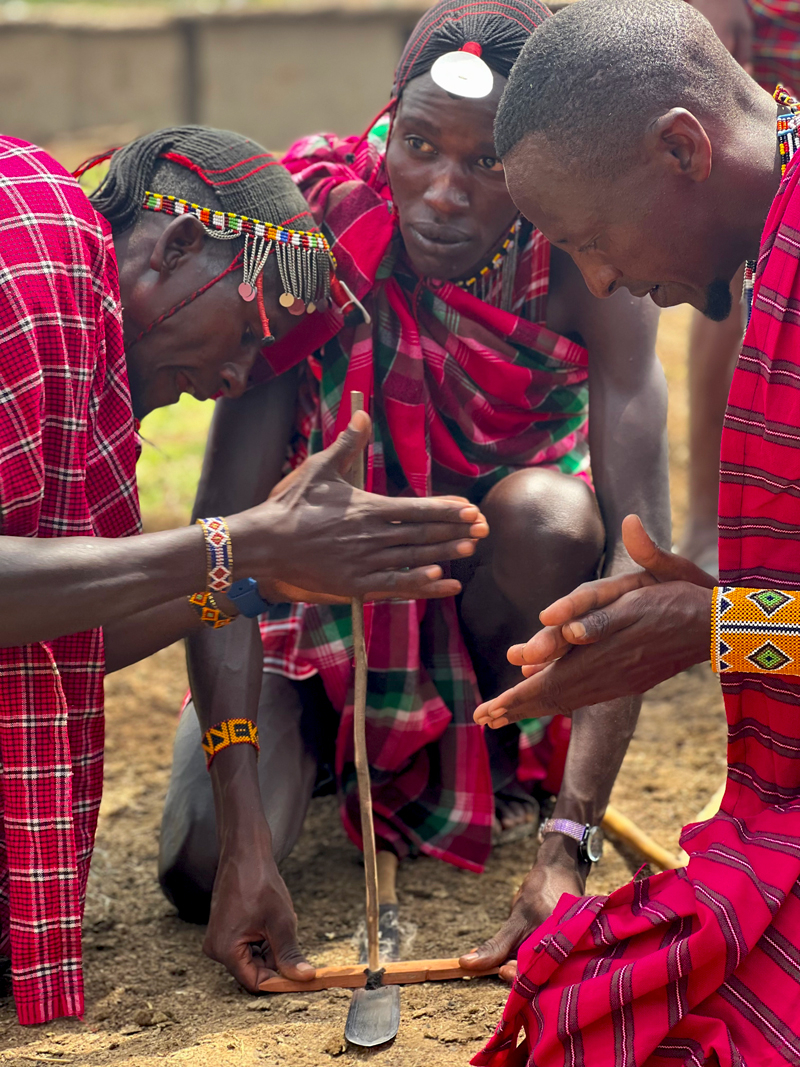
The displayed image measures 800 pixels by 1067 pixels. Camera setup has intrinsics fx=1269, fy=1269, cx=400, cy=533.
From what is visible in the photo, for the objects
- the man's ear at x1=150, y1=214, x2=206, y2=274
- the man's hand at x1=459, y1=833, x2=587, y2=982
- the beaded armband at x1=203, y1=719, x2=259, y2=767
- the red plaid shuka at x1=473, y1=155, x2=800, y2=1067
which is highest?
the man's ear at x1=150, y1=214, x2=206, y2=274

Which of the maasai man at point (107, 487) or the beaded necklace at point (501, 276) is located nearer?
the maasai man at point (107, 487)

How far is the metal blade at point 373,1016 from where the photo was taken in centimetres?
205

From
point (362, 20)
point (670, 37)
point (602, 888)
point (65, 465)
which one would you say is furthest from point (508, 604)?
point (362, 20)

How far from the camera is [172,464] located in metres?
5.50

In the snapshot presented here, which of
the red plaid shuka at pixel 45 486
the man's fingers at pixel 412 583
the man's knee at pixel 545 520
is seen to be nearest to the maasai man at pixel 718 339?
the man's knee at pixel 545 520

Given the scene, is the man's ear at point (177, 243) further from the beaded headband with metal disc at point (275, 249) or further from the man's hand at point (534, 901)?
the man's hand at point (534, 901)

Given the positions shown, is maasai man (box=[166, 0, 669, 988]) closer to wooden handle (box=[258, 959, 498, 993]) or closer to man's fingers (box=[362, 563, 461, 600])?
wooden handle (box=[258, 959, 498, 993])

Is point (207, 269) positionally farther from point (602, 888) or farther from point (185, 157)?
point (602, 888)

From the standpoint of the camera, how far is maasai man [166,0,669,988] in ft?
7.91

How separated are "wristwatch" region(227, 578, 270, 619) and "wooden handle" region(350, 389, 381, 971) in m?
0.17

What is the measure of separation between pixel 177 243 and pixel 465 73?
2.06ft

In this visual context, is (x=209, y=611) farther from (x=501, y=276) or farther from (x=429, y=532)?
(x=501, y=276)

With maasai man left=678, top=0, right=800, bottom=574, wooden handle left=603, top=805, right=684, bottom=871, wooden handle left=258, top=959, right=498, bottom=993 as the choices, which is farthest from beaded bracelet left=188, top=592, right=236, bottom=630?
maasai man left=678, top=0, right=800, bottom=574

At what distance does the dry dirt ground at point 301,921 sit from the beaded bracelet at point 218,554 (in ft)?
2.45
